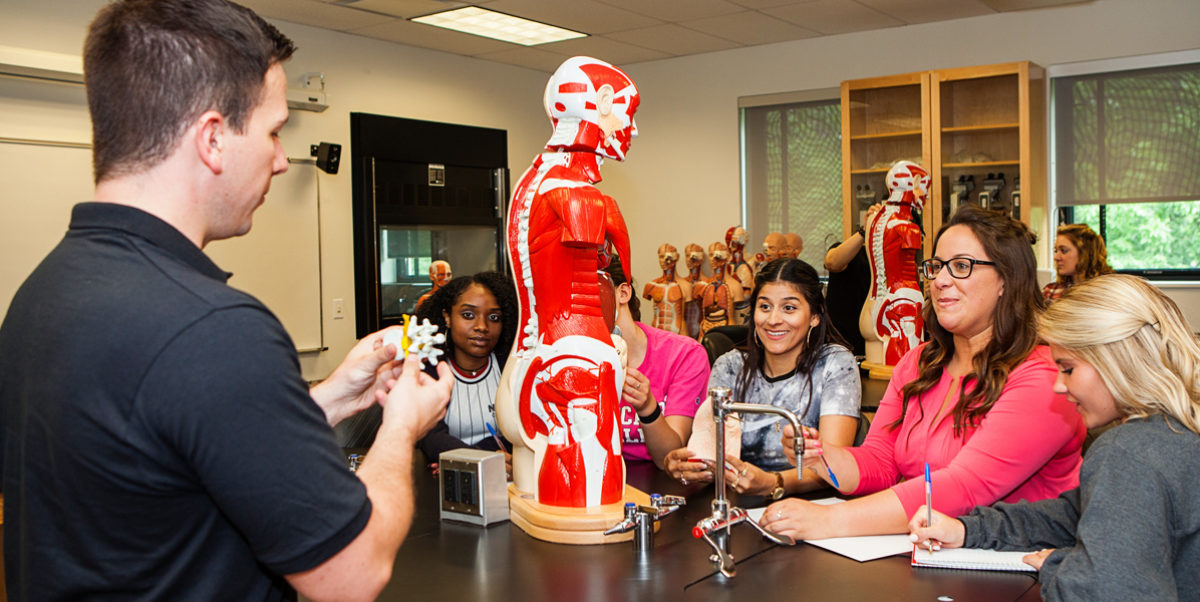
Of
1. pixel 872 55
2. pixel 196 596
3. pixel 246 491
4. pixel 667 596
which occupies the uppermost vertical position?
pixel 872 55

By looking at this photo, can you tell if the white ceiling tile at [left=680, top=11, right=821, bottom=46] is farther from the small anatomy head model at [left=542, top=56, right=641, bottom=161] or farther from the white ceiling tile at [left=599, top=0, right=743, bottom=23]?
the small anatomy head model at [left=542, top=56, right=641, bottom=161]

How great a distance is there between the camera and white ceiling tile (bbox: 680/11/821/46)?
588cm

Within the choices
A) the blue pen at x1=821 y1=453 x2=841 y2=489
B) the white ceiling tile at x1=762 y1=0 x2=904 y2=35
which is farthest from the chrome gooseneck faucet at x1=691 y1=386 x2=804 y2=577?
the white ceiling tile at x1=762 y1=0 x2=904 y2=35

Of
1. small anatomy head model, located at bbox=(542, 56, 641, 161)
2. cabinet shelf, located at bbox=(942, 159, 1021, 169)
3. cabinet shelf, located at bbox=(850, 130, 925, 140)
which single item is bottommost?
small anatomy head model, located at bbox=(542, 56, 641, 161)

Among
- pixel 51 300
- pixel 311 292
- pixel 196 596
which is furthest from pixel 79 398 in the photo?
pixel 311 292

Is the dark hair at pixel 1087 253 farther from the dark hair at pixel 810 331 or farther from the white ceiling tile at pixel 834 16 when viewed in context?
the dark hair at pixel 810 331

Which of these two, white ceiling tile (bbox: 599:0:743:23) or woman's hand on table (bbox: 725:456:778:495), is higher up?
white ceiling tile (bbox: 599:0:743:23)

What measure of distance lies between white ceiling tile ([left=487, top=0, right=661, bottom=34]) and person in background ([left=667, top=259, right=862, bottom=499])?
10.3ft

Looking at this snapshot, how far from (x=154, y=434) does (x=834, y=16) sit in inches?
224

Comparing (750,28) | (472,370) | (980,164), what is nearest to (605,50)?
(750,28)

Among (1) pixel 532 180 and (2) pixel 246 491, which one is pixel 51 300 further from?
(1) pixel 532 180

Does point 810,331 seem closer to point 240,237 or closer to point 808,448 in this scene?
point 808,448

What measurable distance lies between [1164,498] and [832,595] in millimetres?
514

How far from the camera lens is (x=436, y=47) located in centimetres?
639
